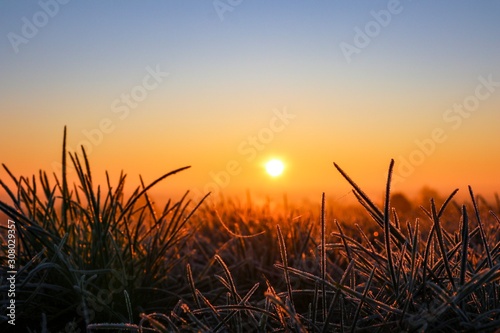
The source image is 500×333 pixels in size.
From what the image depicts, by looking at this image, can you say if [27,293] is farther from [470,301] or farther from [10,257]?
[470,301]

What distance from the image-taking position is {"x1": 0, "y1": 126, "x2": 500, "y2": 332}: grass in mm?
1455

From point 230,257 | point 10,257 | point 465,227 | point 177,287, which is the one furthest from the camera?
point 230,257

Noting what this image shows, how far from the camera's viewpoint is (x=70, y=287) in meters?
2.10

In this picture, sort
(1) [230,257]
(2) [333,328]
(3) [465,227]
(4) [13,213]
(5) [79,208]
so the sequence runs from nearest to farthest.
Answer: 1. (3) [465,227]
2. (2) [333,328]
3. (4) [13,213]
4. (5) [79,208]
5. (1) [230,257]

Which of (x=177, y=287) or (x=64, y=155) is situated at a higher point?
(x=64, y=155)

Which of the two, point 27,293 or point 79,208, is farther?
point 79,208

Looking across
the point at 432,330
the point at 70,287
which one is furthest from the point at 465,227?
the point at 70,287

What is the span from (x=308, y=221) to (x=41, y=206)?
1.44 meters

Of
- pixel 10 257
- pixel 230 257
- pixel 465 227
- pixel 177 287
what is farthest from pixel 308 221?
pixel 465 227

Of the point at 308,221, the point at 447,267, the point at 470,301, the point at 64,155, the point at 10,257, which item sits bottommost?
the point at 470,301

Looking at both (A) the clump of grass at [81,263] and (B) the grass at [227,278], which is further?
(A) the clump of grass at [81,263]

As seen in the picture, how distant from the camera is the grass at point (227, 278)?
146cm

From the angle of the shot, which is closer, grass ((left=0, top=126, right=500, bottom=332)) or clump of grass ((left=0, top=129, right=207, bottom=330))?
grass ((left=0, top=126, right=500, bottom=332))

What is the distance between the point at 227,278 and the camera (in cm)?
194
